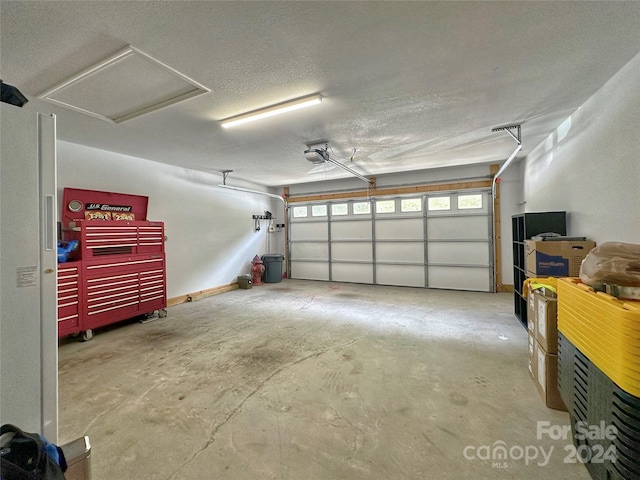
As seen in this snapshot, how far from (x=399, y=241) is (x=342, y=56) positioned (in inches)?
210

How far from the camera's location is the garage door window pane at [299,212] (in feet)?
26.5

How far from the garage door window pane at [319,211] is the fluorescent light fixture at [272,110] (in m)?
4.65

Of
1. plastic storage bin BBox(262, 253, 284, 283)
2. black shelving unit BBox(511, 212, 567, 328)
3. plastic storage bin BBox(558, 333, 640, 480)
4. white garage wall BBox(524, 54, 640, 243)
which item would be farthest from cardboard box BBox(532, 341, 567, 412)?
plastic storage bin BBox(262, 253, 284, 283)

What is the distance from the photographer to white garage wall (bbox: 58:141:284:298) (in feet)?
13.4

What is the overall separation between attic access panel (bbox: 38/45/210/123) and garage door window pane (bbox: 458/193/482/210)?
5.79 meters

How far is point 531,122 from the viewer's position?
339cm

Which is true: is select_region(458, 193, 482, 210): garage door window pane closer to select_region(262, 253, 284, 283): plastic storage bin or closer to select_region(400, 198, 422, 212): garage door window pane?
select_region(400, 198, 422, 212): garage door window pane

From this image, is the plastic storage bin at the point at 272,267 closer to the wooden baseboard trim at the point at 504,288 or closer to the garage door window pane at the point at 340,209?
the garage door window pane at the point at 340,209

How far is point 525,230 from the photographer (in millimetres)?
3568

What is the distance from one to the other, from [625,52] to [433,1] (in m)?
1.84

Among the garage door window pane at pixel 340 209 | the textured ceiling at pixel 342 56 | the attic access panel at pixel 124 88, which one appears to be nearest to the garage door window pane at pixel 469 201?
the textured ceiling at pixel 342 56

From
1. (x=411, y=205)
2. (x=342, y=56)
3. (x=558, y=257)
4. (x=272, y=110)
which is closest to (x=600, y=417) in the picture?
(x=558, y=257)

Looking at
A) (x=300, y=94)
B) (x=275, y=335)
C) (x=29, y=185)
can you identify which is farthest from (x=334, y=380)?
(x=300, y=94)

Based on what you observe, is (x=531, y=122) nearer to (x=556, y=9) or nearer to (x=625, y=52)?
(x=625, y=52)
